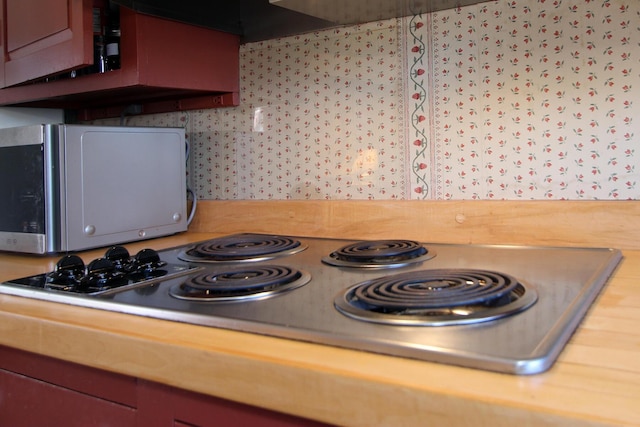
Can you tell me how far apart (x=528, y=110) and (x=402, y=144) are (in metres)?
0.28

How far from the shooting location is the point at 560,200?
3.67ft

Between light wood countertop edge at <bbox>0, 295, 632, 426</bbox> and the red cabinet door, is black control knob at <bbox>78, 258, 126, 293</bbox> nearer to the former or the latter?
light wood countertop edge at <bbox>0, 295, 632, 426</bbox>

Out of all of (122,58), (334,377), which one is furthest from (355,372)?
(122,58)

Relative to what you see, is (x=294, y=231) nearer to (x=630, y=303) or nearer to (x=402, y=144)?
(x=402, y=144)

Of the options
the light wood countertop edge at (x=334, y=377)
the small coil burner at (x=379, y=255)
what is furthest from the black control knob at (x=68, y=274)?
the small coil burner at (x=379, y=255)

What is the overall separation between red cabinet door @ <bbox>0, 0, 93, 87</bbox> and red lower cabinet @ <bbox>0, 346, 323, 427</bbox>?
0.64 m

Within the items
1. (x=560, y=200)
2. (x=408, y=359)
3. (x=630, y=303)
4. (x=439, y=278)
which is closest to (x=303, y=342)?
(x=408, y=359)

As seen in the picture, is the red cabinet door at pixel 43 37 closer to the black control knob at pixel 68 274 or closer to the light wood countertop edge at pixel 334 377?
the black control knob at pixel 68 274

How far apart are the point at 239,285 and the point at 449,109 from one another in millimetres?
658

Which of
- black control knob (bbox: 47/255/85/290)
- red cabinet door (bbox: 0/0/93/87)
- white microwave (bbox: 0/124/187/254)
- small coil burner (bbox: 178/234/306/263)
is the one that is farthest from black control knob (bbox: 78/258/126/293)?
red cabinet door (bbox: 0/0/93/87)

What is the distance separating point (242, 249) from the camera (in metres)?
1.15

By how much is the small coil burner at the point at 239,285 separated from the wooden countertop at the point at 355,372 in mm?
98

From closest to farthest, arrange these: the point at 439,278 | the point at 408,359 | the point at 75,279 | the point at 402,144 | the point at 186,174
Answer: the point at 408,359 < the point at 439,278 < the point at 75,279 < the point at 402,144 < the point at 186,174

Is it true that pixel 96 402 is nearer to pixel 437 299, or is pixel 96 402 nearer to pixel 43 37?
pixel 437 299
